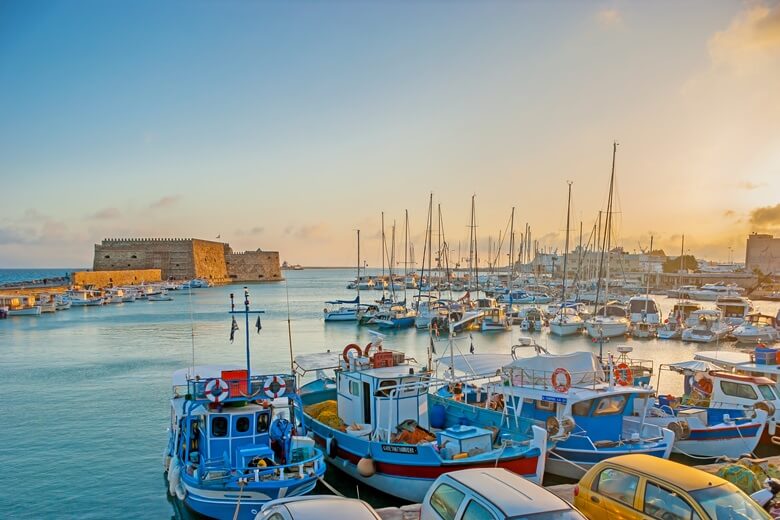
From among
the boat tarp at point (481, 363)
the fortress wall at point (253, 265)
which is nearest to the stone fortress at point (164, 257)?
the fortress wall at point (253, 265)

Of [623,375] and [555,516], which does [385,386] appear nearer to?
[623,375]

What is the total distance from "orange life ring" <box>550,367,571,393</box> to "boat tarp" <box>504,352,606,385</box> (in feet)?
1.87

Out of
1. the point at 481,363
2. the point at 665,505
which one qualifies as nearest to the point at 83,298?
the point at 481,363

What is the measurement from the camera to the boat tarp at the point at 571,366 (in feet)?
58.5

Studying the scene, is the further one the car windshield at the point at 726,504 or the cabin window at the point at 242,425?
the cabin window at the point at 242,425

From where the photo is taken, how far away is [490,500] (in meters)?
7.58

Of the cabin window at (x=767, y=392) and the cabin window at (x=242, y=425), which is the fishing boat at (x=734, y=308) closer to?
the cabin window at (x=767, y=392)

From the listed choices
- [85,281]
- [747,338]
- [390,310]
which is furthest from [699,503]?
[85,281]

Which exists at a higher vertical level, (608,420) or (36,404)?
(608,420)

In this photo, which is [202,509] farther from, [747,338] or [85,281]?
[85,281]

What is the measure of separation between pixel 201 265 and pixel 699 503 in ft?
544

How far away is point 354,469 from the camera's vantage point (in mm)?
16953

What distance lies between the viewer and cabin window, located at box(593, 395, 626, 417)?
56.2ft

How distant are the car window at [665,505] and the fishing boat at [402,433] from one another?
614 cm
